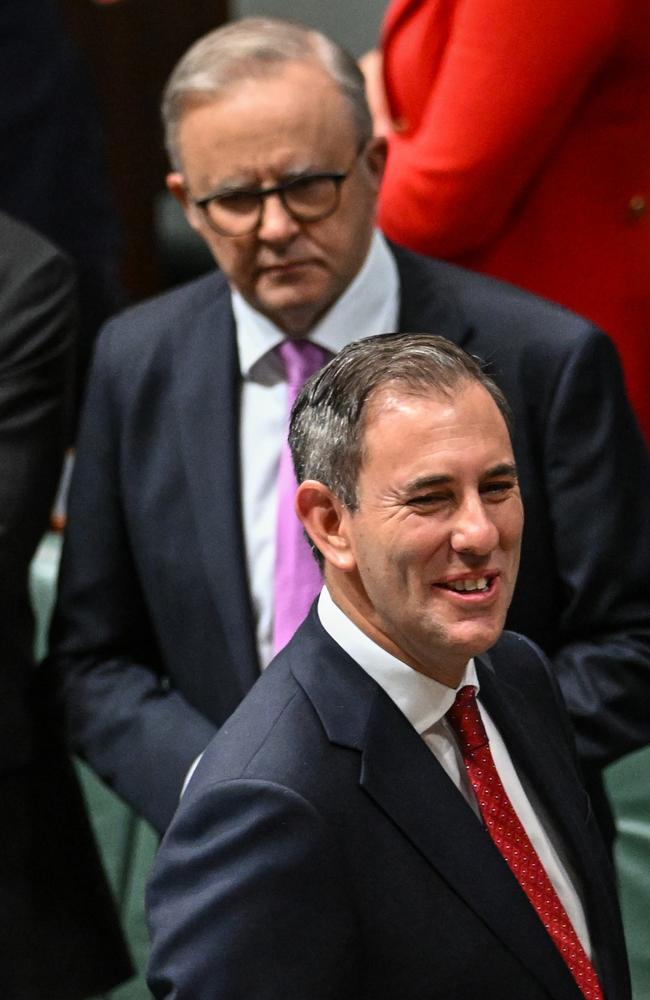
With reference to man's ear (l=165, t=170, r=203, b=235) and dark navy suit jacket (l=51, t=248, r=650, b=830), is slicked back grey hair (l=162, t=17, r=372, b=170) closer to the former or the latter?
man's ear (l=165, t=170, r=203, b=235)

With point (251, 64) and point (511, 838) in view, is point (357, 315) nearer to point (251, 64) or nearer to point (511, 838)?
point (251, 64)

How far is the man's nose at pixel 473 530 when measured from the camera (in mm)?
1608

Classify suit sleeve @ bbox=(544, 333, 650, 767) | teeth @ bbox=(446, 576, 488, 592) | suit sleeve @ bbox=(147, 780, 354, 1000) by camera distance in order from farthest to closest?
suit sleeve @ bbox=(544, 333, 650, 767) → teeth @ bbox=(446, 576, 488, 592) → suit sleeve @ bbox=(147, 780, 354, 1000)

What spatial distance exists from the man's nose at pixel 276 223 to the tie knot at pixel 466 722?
75cm

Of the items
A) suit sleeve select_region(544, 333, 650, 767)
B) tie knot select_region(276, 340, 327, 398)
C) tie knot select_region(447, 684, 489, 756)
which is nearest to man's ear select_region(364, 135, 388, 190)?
tie knot select_region(276, 340, 327, 398)

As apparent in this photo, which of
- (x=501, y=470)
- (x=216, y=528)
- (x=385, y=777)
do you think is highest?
(x=501, y=470)

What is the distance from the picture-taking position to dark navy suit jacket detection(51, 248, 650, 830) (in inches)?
86.7

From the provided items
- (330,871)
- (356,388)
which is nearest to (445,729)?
(330,871)

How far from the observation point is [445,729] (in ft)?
5.65

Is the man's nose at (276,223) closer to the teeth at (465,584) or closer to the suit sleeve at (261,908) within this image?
the teeth at (465,584)

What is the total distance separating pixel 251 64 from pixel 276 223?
0.70 ft

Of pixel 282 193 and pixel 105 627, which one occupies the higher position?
pixel 282 193

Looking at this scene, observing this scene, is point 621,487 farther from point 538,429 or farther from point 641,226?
point 641,226

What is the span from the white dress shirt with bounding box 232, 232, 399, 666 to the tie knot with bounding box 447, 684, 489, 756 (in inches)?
23.8
